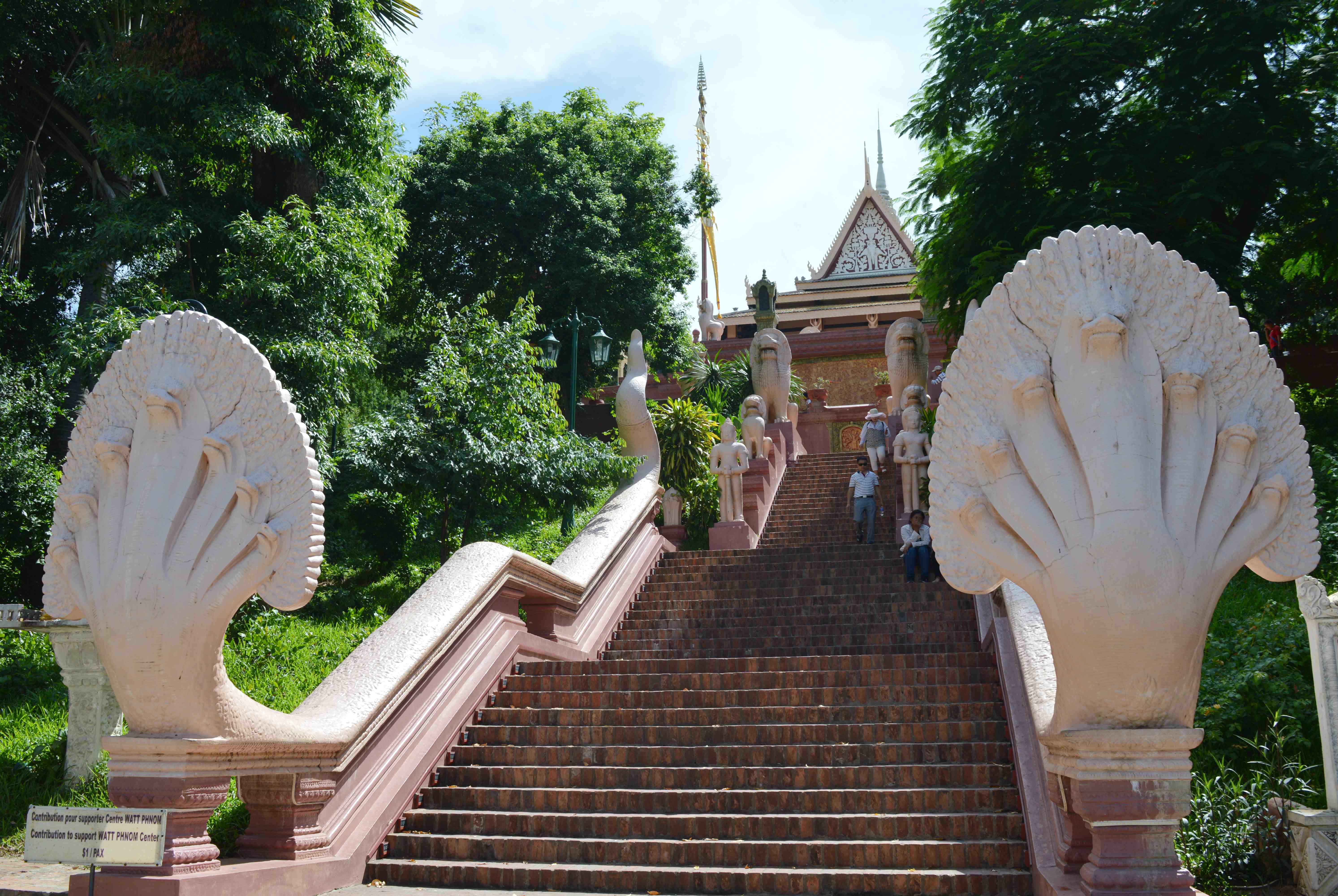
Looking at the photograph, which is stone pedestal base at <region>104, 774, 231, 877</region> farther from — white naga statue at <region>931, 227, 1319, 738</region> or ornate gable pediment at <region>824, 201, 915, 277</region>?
ornate gable pediment at <region>824, 201, 915, 277</region>

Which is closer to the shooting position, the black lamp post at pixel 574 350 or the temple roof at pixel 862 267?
the black lamp post at pixel 574 350

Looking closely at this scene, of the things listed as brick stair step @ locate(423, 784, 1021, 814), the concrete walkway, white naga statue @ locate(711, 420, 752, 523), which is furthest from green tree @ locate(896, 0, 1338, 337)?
the concrete walkway

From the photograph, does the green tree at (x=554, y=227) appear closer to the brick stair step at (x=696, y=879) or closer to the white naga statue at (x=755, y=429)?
the white naga statue at (x=755, y=429)

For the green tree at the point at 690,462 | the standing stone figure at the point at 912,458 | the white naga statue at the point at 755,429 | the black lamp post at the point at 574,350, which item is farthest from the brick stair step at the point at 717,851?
the white naga statue at the point at 755,429

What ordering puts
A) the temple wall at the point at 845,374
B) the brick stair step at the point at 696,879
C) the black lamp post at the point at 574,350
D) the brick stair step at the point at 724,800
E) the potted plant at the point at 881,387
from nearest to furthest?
the brick stair step at the point at 696,879, the brick stair step at the point at 724,800, the black lamp post at the point at 574,350, the potted plant at the point at 881,387, the temple wall at the point at 845,374

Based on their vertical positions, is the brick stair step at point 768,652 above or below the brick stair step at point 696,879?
above

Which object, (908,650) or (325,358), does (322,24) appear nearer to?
(325,358)

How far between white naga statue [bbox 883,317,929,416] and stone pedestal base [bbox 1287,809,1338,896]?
42.0 feet

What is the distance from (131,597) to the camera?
4879mm

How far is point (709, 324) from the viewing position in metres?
36.6

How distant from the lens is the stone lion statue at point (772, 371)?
20672 millimetres

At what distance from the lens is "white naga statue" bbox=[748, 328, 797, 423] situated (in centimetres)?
2067

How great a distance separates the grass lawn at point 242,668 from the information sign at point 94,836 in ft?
6.46

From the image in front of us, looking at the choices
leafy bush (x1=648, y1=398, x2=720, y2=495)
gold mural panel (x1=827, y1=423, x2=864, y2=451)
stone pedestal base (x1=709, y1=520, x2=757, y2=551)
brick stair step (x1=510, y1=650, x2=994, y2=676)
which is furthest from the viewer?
gold mural panel (x1=827, y1=423, x2=864, y2=451)
